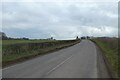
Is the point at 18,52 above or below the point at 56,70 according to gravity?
above

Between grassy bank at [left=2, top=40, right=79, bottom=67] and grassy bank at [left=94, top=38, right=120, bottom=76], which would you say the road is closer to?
grassy bank at [left=94, top=38, right=120, bottom=76]

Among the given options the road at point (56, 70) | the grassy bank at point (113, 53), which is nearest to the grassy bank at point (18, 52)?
the road at point (56, 70)

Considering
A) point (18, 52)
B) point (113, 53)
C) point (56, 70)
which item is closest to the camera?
point (56, 70)

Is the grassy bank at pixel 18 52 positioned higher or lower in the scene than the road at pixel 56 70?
higher

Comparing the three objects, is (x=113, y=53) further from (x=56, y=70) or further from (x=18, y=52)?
(x=56, y=70)

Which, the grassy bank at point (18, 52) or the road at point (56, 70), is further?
the grassy bank at point (18, 52)

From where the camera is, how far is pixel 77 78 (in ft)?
55.1

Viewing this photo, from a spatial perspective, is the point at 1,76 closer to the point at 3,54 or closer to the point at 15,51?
the point at 3,54

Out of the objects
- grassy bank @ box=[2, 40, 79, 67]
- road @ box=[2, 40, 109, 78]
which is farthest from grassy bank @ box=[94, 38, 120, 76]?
grassy bank @ box=[2, 40, 79, 67]

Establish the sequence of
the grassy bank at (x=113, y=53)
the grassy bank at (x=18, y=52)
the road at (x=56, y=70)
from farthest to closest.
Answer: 1. the grassy bank at (x=18, y=52)
2. the grassy bank at (x=113, y=53)
3. the road at (x=56, y=70)

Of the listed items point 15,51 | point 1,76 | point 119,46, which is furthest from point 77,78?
point 119,46

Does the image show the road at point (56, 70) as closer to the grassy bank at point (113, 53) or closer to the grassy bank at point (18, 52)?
the grassy bank at point (113, 53)

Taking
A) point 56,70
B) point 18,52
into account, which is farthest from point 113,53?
point 56,70

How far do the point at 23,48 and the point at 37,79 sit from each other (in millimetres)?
26616
